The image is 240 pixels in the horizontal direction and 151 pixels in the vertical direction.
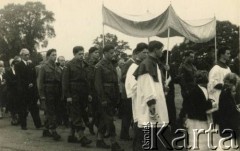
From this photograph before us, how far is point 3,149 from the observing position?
24.6ft

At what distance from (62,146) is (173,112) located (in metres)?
2.27

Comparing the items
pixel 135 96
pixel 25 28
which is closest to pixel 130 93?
pixel 135 96

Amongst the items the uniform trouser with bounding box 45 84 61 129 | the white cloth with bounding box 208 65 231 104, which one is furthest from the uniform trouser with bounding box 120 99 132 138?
the white cloth with bounding box 208 65 231 104

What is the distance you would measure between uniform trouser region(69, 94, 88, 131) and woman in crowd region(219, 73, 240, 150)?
9.02 ft

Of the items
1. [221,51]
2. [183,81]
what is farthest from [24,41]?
[221,51]

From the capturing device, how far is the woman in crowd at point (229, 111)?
602cm

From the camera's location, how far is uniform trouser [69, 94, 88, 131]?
7947mm

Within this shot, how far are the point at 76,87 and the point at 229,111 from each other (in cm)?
311

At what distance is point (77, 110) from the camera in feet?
26.5

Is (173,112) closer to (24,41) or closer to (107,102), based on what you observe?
(107,102)

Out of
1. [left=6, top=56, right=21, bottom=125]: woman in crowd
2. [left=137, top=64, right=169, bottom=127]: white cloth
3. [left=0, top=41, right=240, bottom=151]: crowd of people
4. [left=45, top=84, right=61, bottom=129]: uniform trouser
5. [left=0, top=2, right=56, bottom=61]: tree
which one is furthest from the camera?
[left=0, top=2, right=56, bottom=61]: tree

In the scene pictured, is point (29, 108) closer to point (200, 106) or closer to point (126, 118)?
point (126, 118)

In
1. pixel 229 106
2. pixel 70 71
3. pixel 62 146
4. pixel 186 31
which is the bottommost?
pixel 62 146

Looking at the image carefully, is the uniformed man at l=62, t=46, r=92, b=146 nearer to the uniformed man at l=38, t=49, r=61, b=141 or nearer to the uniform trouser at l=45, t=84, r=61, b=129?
the uniform trouser at l=45, t=84, r=61, b=129
